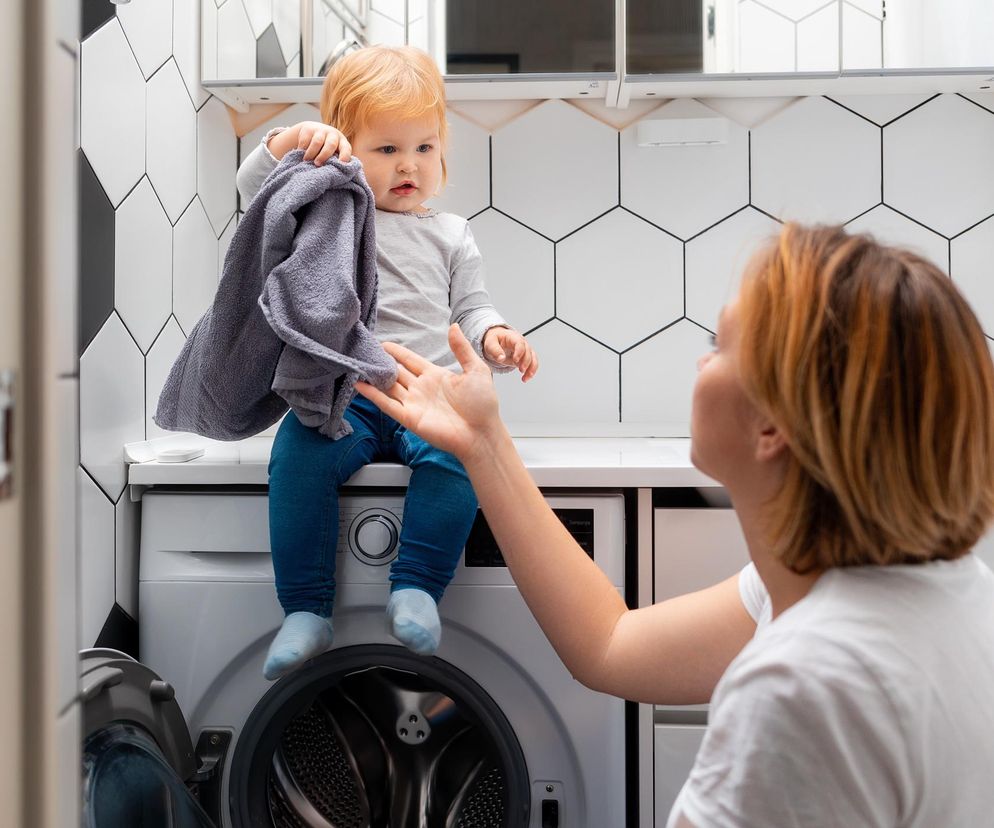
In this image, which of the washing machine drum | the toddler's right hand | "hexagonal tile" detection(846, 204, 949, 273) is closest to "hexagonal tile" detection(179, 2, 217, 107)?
the toddler's right hand

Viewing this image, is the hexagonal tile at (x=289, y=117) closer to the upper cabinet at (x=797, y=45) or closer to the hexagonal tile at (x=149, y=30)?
the hexagonal tile at (x=149, y=30)

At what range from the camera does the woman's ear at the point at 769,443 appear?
58 centimetres

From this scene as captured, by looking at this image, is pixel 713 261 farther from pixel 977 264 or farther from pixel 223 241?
pixel 223 241

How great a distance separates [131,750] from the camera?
2.95 feet

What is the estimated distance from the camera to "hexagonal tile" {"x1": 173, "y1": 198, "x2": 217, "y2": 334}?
1.40 metres

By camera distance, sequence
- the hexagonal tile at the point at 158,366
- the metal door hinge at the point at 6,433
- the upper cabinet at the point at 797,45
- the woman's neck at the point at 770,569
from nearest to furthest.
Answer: the metal door hinge at the point at 6,433 < the woman's neck at the point at 770,569 < the hexagonal tile at the point at 158,366 < the upper cabinet at the point at 797,45

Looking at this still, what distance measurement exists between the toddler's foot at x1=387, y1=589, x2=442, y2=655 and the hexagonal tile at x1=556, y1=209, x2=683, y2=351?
0.77 meters

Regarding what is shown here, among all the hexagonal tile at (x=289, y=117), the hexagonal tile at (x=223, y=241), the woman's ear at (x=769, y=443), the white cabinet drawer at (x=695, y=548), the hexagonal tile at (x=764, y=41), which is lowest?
the white cabinet drawer at (x=695, y=548)

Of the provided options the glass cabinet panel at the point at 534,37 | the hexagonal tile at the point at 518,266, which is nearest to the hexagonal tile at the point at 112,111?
the glass cabinet panel at the point at 534,37

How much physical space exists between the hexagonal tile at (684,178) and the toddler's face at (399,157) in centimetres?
48

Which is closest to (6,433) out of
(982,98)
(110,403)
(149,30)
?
(110,403)

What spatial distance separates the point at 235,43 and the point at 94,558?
0.92m

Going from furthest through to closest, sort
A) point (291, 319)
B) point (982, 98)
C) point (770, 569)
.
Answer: point (982, 98)
point (291, 319)
point (770, 569)

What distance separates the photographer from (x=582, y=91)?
1479 millimetres
